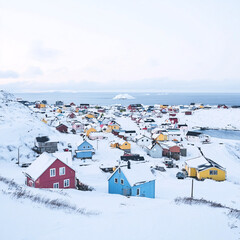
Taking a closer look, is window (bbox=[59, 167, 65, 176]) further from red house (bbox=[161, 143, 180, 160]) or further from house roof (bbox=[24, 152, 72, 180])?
red house (bbox=[161, 143, 180, 160])

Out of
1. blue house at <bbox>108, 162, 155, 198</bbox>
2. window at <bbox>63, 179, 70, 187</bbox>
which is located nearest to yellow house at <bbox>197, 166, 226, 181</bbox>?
blue house at <bbox>108, 162, 155, 198</bbox>

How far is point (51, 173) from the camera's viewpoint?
22.2m

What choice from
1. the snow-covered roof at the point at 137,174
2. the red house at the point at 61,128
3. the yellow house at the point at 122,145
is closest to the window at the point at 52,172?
the snow-covered roof at the point at 137,174

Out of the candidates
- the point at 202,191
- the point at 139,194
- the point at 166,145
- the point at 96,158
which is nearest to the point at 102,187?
the point at 139,194

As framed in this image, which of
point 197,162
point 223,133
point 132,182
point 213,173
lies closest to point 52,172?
point 132,182

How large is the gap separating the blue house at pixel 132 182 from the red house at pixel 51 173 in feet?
15.6

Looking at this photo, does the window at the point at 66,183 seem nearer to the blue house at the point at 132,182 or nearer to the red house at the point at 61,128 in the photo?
the blue house at the point at 132,182

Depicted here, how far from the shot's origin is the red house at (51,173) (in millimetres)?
21641

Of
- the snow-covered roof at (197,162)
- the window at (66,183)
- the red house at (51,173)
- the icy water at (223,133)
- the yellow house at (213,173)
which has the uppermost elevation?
the red house at (51,173)

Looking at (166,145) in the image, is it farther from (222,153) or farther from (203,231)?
(203,231)

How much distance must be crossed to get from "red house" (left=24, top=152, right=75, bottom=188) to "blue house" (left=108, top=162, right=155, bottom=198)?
475 cm

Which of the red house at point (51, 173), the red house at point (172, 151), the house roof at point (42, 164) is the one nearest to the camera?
the red house at point (51, 173)

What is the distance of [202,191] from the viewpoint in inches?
1001

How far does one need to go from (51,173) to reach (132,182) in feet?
27.8
